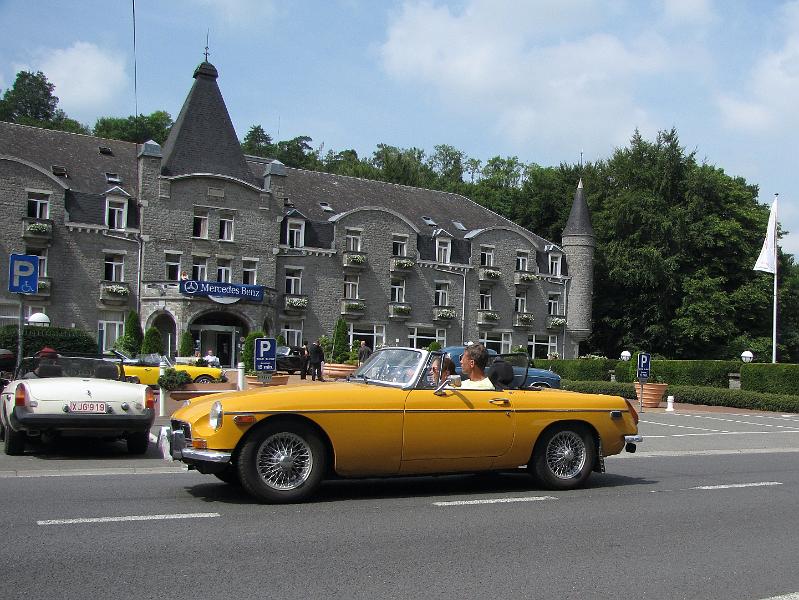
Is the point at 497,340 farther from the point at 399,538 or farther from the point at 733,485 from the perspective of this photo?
the point at 399,538

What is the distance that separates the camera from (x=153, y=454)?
43.3 feet

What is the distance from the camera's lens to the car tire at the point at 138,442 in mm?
12680

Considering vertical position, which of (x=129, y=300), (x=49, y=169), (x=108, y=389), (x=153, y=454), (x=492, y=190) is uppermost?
(x=492, y=190)

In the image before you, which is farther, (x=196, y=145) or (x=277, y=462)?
(x=196, y=145)

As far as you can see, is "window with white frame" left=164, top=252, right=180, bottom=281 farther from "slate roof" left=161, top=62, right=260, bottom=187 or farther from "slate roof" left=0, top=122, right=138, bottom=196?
"slate roof" left=161, top=62, right=260, bottom=187

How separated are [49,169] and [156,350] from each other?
39.9 feet

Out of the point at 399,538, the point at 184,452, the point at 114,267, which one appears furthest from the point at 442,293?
the point at 399,538

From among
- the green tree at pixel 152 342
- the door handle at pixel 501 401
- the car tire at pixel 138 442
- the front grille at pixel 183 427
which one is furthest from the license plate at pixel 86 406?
the green tree at pixel 152 342

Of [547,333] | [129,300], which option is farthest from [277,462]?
[547,333]

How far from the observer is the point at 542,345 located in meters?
61.6

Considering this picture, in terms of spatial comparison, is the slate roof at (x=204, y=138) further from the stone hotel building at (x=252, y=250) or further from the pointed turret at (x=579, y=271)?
the pointed turret at (x=579, y=271)

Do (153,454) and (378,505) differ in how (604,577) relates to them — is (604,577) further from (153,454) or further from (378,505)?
(153,454)

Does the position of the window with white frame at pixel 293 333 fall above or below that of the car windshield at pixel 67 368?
above

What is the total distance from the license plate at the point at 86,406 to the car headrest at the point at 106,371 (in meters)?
1.37
